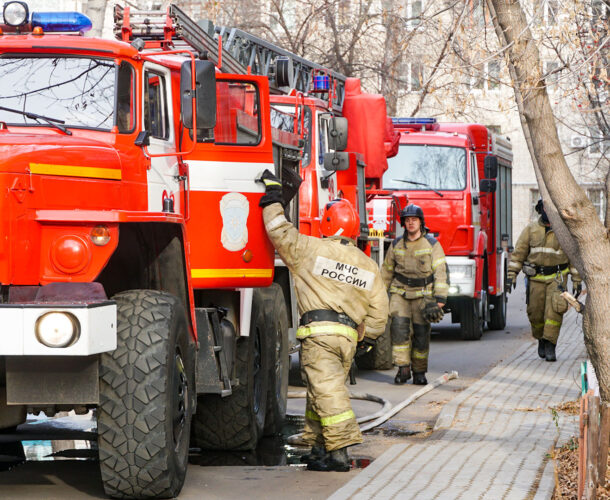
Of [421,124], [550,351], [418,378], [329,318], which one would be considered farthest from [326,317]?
[421,124]

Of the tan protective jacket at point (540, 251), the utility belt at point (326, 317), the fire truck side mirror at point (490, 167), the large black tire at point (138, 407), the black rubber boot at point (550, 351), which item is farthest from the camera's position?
the fire truck side mirror at point (490, 167)

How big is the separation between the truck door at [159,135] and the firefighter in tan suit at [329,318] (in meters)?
0.63

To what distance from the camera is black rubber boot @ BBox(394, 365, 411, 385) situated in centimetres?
1257

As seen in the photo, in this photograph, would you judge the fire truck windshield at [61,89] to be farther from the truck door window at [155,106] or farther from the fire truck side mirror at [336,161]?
the fire truck side mirror at [336,161]

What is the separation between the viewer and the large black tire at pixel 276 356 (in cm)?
925

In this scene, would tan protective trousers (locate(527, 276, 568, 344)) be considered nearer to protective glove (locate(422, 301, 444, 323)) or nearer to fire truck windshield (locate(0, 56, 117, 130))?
protective glove (locate(422, 301, 444, 323))

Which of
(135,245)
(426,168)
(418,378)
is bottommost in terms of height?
(418,378)

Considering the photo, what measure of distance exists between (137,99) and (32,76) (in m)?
0.63

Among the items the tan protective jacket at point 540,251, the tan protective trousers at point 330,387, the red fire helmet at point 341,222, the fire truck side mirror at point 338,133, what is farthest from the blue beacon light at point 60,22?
the tan protective jacket at point 540,251

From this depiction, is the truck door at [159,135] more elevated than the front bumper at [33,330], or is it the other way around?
the truck door at [159,135]

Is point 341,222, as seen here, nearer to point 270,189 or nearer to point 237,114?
point 270,189

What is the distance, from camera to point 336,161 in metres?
12.0

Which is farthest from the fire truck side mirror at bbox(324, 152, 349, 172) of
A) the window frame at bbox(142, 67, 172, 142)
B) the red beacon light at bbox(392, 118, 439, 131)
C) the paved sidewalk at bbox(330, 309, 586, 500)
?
the red beacon light at bbox(392, 118, 439, 131)

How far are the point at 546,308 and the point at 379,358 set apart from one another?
2085mm
